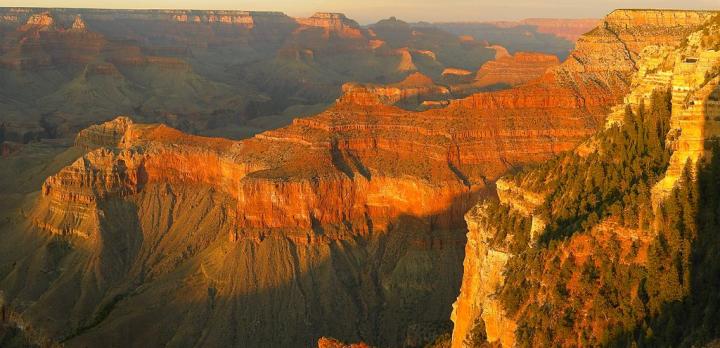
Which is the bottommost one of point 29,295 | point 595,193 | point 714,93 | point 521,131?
point 29,295

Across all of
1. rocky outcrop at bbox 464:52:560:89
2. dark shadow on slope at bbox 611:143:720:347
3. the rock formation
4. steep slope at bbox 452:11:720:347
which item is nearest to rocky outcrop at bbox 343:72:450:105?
the rock formation

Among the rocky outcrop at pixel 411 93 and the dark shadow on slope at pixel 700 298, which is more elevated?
the dark shadow on slope at pixel 700 298

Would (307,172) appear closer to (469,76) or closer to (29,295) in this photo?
(29,295)

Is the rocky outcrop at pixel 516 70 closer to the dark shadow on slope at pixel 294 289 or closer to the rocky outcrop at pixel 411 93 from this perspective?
the rocky outcrop at pixel 411 93

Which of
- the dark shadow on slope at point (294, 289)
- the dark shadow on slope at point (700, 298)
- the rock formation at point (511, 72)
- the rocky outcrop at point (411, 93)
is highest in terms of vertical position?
the dark shadow on slope at point (700, 298)

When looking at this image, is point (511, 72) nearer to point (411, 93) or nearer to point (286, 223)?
point (411, 93)

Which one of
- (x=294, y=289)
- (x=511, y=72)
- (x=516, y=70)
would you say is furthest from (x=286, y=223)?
(x=516, y=70)

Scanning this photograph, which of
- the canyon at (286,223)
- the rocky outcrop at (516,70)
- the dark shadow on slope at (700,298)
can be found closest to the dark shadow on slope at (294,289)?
the canyon at (286,223)

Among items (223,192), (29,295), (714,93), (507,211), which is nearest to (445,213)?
(223,192)
